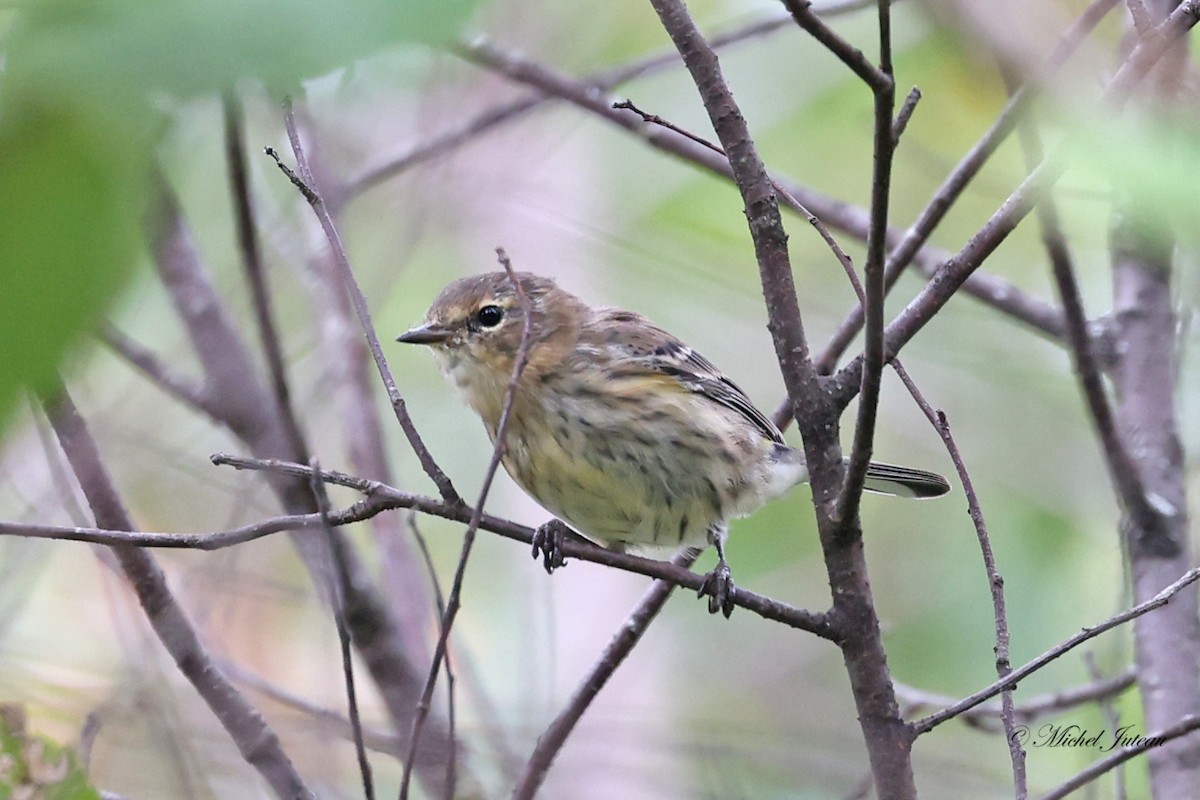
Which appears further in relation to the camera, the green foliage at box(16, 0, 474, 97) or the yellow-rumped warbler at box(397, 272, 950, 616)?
the yellow-rumped warbler at box(397, 272, 950, 616)

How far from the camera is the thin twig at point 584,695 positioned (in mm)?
2854

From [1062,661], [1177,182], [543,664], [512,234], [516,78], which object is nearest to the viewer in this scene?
[1177,182]

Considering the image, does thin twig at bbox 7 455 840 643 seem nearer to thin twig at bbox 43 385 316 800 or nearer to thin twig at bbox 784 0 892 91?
thin twig at bbox 43 385 316 800

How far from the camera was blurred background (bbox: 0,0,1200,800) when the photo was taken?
167 inches

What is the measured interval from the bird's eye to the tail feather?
146 cm

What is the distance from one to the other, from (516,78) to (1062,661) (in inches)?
148

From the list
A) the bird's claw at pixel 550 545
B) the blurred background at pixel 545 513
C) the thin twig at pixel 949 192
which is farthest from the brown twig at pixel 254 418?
the thin twig at pixel 949 192

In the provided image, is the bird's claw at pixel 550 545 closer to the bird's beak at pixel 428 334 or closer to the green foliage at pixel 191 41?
the bird's beak at pixel 428 334

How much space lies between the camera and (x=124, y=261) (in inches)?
22.6

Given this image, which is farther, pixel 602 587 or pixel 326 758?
pixel 602 587

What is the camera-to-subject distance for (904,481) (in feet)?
14.8

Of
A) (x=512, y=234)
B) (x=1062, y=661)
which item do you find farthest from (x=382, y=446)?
(x=1062, y=661)

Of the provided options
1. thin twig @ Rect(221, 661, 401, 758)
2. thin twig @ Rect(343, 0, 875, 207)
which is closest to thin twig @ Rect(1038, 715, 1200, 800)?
thin twig @ Rect(221, 661, 401, 758)

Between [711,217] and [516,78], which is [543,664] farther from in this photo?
[516,78]
